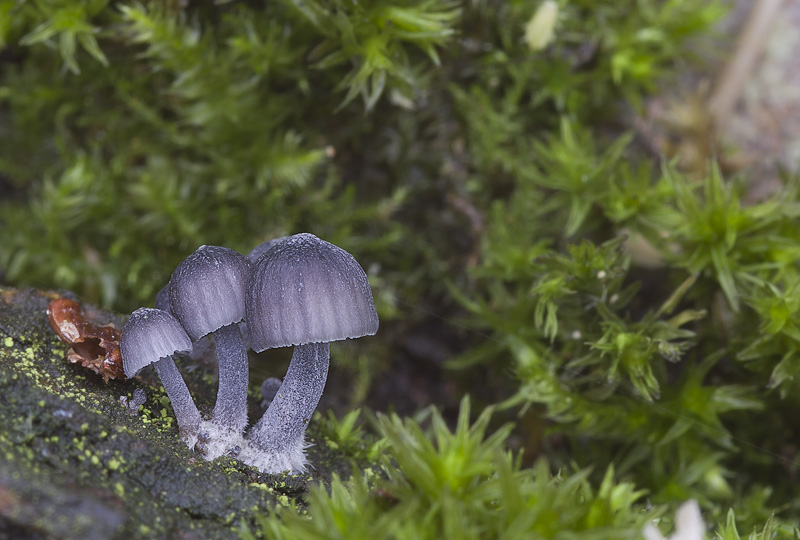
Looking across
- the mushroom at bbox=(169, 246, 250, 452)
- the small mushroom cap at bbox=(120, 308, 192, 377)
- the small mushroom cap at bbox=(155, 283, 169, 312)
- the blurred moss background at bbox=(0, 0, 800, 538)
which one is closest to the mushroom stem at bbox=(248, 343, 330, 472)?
the mushroom at bbox=(169, 246, 250, 452)

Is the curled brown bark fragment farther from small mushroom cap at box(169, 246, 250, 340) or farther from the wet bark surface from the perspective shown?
small mushroom cap at box(169, 246, 250, 340)

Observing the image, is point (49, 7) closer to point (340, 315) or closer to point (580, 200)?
point (340, 315)

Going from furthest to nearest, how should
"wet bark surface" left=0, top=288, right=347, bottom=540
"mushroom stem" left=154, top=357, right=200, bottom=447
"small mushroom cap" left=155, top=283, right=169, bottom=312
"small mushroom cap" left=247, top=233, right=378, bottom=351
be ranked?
"small mushroom cap" left=155, top=283, right=169, bottom=312, "mushroom stem" left=154, top=357, right=200, bottom=447, "small mushroom cap" left=247, top=233, right=378, bottom=351, "wet bark surface" left=0, top=288, right=347, bottom=540

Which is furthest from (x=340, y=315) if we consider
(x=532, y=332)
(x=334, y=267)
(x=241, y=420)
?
(x=532, y=332)

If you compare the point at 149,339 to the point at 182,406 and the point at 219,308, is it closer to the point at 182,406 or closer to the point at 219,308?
the point at 219,308

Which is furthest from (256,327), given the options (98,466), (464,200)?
(464,200)

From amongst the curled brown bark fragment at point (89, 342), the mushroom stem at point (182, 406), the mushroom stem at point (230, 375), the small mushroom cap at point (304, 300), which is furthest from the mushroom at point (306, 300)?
the curled brown bark fragment at point (89, 342)
